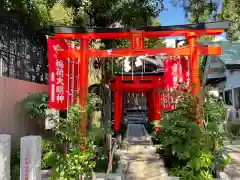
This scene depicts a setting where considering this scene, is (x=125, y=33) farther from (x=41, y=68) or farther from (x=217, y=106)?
(x=41, y=68)

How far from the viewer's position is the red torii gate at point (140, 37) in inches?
265

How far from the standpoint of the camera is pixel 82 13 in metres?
9.30

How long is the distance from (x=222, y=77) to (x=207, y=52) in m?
9.05

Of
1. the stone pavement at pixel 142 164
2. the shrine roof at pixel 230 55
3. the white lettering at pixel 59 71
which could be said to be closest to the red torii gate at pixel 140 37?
the white lettering at pixel 59 71

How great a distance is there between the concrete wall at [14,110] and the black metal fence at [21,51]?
481 millimetres

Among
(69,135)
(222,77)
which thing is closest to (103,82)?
(69,135)

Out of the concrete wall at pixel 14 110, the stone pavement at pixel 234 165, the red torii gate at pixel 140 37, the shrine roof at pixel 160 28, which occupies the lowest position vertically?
the stone pavement at pixel 234 165

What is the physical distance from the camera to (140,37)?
23.0ft

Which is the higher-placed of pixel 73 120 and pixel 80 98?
pixel 80 98

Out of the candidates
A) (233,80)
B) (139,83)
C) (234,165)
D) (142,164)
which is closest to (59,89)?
(142,164)

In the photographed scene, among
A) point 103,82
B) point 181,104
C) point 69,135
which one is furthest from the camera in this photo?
point 103,82

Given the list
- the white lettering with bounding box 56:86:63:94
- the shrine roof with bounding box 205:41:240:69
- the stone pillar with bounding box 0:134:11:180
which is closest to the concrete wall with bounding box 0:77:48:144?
the white lettering with bounding box 56:86:63:94

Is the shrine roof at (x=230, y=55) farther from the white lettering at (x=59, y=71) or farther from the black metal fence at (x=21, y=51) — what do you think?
the black metal fence at (x=21, y=51)

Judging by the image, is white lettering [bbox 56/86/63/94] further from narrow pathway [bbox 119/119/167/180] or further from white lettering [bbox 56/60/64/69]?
narrow pathway [bbox 119/119/167/180]
